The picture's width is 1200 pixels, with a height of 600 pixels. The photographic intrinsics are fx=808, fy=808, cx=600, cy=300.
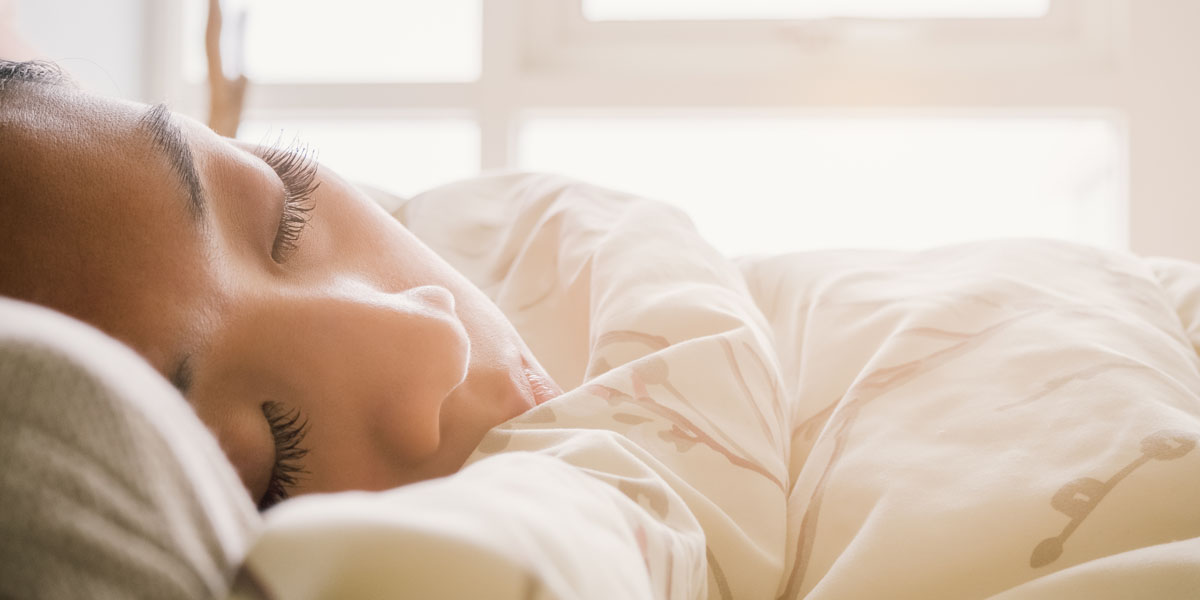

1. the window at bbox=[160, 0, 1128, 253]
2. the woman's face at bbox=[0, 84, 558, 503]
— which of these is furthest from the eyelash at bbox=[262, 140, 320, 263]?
the window at bbox=[160, 0, 1128, 253]

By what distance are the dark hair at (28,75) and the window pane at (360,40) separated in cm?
151

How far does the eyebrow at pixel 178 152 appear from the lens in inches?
15.5

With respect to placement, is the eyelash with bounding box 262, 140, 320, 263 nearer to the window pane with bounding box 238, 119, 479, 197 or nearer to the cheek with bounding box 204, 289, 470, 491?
the cheek with bounding box 204, 289, 470, 491

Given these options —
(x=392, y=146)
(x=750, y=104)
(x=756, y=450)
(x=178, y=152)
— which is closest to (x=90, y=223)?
(x=178, y=152)

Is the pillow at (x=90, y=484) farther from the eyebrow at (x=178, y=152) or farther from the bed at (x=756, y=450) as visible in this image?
the eyebrow at (x=178, y=152)

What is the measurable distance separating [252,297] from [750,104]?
157cm

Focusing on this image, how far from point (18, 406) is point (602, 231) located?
1.91ft

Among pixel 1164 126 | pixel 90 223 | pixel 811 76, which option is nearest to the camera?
pixel 90 223

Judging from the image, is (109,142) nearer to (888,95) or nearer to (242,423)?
(242,423)


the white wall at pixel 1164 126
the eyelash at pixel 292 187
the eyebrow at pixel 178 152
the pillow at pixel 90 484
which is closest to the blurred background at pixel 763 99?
the white wall at pixel 1164 126

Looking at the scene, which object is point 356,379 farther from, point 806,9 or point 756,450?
point 806,9

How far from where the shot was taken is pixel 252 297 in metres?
0.40

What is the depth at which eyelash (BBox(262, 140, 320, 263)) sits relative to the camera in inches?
Answer: 18.1

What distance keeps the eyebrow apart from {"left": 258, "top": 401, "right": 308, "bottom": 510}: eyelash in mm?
105
